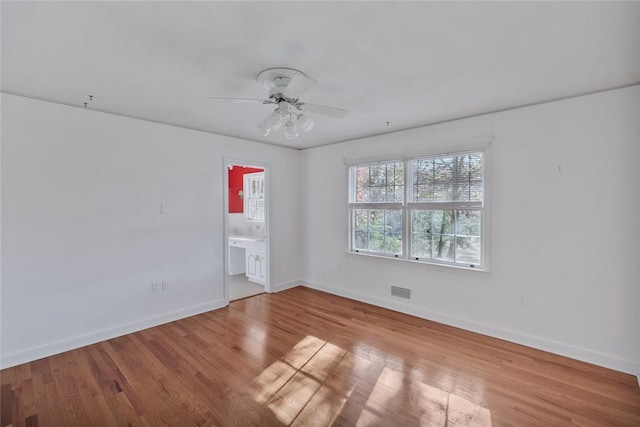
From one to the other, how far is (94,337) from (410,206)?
382 cm

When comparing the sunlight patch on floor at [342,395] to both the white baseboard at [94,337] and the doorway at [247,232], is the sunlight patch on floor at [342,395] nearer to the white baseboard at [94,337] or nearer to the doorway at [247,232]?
the white baseboard at [94,337]

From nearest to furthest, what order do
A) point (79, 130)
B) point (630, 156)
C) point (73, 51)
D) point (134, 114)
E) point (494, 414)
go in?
point (73, 51)
point (494, 414)
point (630, 156)
point (79, 130)
point (134, 114)

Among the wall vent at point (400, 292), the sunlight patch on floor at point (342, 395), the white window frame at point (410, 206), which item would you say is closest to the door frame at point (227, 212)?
the white window frame at point (410, 206)

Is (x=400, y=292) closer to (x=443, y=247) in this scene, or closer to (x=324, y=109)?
(x=443, y=247)

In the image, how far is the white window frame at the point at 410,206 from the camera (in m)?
3.32

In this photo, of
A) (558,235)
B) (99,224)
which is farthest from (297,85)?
(558,235)

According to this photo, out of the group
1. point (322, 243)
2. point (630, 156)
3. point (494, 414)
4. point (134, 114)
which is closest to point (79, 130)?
point (134, 114)

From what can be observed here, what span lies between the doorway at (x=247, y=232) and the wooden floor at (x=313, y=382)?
59.7 inches

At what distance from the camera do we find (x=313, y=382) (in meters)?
2.47

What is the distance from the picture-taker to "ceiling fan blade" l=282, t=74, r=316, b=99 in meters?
1.98

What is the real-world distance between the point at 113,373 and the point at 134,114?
8.28 ft

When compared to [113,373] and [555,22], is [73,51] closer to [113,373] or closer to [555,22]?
[113,373]

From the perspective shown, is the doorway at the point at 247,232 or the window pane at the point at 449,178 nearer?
the window pane at the point at 449,178

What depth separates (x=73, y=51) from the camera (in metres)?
1.95
